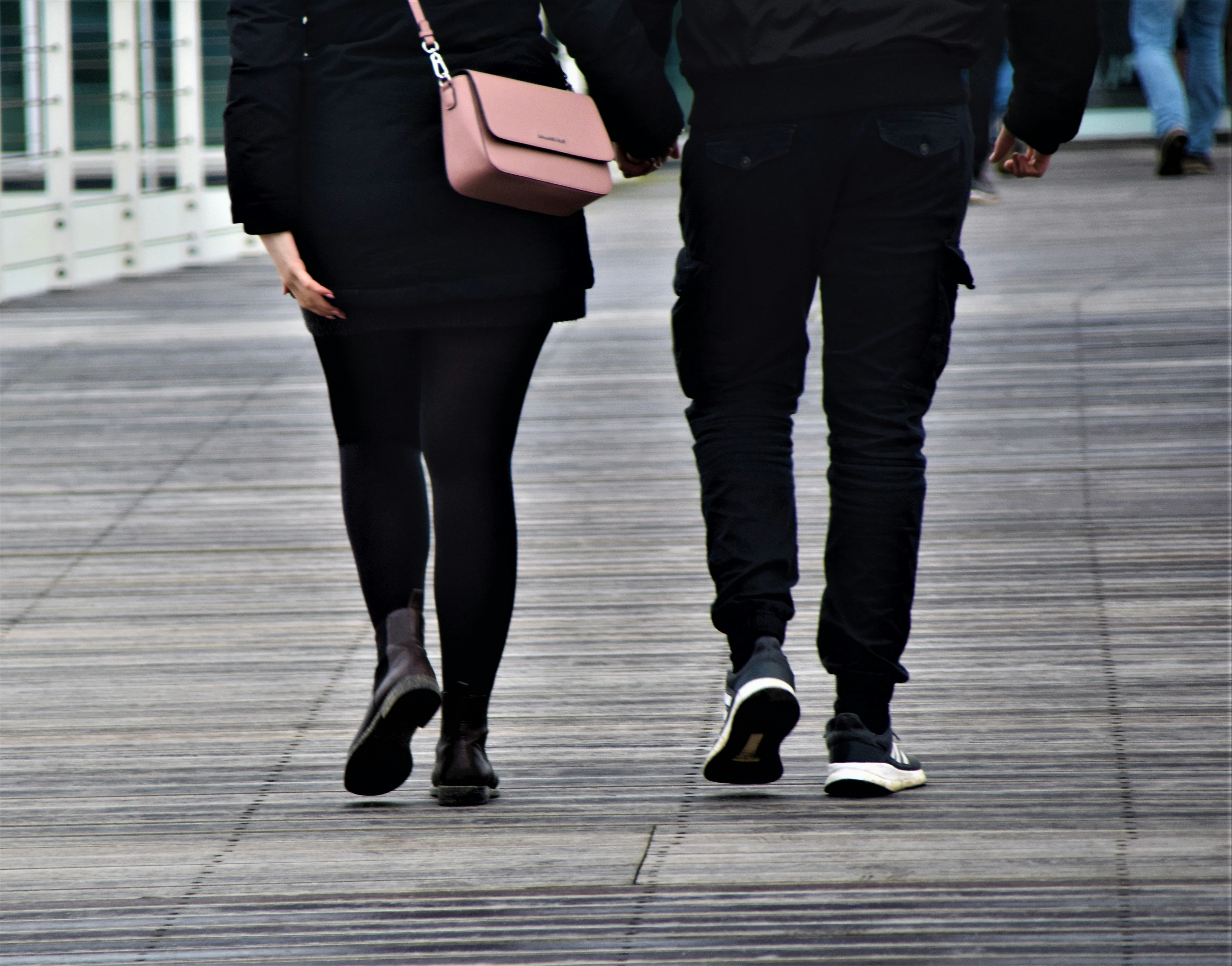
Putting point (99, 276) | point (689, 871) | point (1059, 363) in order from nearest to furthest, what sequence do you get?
point (689, 871), point (1059, 363), point (99, 276)

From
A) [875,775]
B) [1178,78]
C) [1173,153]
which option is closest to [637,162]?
[875,775]

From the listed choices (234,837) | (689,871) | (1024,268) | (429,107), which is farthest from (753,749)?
(1024,268)

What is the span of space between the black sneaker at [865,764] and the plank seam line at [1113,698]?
0.29 m

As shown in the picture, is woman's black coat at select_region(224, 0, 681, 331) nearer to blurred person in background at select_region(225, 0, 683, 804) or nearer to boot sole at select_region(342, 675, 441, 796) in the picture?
blurred person in background at select_region(225, 0, 683, 804)

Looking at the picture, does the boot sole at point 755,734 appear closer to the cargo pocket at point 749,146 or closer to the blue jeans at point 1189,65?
the cargo pocket at point 749,146

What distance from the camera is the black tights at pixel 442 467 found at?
8.62 ft

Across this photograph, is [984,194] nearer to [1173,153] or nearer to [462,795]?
[1173,153]

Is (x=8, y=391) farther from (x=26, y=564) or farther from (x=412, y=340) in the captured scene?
(x=412, y=340)

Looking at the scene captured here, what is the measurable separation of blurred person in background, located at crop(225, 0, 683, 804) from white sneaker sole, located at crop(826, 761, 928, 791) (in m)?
0.49

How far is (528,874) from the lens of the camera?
2410 millimetres

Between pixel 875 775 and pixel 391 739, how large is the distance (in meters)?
0.68

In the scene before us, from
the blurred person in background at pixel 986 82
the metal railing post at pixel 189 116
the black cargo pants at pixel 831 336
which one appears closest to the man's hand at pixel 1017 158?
the black cargo pants at pixel 831 336

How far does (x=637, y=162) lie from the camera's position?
2770 mm

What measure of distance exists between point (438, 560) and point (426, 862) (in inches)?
17.8
